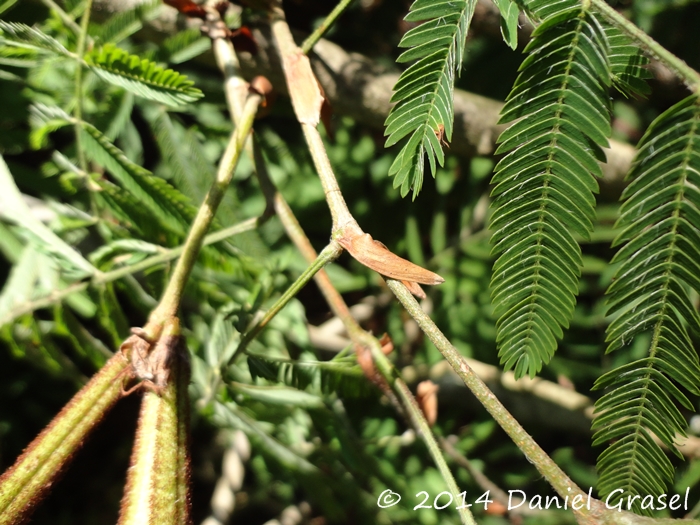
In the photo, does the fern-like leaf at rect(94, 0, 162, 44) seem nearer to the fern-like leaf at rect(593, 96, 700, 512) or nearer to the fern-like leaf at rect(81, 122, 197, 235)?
the fern-like leaf at rect(81, 122, 197, 235)

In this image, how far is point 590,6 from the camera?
0.56m

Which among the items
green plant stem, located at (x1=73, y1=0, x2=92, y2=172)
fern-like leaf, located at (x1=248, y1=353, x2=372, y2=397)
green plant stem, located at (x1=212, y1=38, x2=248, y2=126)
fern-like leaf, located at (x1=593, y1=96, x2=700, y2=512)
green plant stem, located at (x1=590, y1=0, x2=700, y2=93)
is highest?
green plant stem, located at (x1=212, y1=38, x2=248, y2=126)

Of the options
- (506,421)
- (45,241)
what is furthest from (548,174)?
(45,241)

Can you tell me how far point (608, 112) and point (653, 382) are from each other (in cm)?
30

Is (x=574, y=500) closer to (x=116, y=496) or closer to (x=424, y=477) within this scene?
(x=424, y=477)

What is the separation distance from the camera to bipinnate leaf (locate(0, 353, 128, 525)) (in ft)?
2.07

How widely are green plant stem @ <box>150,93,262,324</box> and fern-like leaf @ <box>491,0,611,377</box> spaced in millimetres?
388

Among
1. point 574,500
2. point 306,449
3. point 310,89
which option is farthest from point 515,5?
point 306,449

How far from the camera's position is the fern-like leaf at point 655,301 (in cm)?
54

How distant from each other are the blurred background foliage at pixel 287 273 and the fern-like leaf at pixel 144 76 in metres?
0.19

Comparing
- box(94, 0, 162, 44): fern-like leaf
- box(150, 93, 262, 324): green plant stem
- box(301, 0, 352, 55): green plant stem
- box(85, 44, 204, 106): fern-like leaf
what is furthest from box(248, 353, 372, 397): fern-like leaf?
box(94, 0, 162, 44): fern-like leaf

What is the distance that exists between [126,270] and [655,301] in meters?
0.79

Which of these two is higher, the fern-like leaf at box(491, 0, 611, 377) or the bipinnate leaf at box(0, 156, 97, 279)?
the bipinnate leaf at box(0, 156, 97, 279)

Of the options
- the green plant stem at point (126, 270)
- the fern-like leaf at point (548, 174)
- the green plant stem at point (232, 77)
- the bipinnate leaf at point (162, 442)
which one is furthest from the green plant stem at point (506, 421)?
the green plant stem at point (232, 77)
